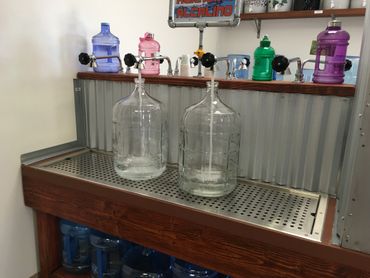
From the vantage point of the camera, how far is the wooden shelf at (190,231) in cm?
83

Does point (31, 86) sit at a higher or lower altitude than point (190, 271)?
higher

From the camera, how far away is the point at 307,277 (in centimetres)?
85

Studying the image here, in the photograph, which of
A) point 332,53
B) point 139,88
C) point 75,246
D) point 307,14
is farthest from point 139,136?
point 307,14

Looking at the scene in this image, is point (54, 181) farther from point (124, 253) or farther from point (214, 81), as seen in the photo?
point (214, 81)

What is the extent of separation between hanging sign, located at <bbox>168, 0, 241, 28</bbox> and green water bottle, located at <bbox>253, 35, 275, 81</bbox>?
0.13 meters

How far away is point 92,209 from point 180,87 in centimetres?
59

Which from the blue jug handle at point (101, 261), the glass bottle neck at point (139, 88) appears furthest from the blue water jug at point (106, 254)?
the glass bottle neck at point (139, 88)

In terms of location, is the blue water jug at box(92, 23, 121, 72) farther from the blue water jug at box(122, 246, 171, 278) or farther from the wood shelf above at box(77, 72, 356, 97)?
the blue water jug at box(122, 246, 171, 278)

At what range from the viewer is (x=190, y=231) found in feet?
3.32

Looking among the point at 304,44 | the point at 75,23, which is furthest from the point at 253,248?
the point at 304,44

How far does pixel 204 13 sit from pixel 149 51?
1.78 ft

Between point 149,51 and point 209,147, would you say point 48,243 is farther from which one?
point 149,51

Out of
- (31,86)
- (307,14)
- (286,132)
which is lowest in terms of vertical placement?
(286,132)

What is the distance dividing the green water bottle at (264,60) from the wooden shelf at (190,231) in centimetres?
51
